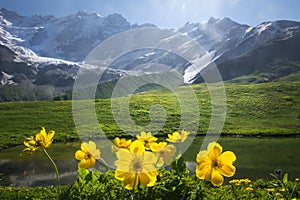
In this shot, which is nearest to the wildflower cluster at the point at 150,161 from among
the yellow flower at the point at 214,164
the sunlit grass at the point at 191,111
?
the yellow flower at the point at 214,164

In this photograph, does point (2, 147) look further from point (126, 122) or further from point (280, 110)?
point (280, 110)

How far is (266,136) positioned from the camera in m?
39.2

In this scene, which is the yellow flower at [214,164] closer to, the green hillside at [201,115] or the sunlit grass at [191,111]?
the green hillside at [201,115]

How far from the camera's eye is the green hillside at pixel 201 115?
45.8 meters

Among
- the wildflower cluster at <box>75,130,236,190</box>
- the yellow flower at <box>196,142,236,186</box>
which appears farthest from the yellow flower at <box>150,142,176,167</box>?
the yellow flower at <box>196,142,236,186</box>

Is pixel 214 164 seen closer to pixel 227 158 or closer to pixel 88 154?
pixel 227 158

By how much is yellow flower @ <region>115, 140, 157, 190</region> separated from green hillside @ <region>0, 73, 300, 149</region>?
4036 cm

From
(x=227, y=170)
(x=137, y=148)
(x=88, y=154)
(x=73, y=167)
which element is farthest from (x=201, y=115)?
(x=137, y=148)

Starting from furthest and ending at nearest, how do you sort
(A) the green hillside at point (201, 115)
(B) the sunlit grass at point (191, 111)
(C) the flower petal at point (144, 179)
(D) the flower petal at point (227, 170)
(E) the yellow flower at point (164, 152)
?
(B) the sunlit grass at point (191, 111), (A) the green hillside at point (201, 115), (E) the yellow flower at point (164, 152), (D) the flower petal at point (227, 170), (C) the flower petal at point (144, 179)

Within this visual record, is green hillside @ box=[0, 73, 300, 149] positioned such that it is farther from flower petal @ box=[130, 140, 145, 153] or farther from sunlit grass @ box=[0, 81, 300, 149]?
flower petal @ box=[130, 140, 145, 153]

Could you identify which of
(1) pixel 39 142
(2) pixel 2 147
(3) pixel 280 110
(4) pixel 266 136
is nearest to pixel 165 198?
(1) pixel 39 142

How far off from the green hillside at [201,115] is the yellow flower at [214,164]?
39965mm

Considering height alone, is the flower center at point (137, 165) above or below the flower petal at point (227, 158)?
below

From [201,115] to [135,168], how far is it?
190ft
